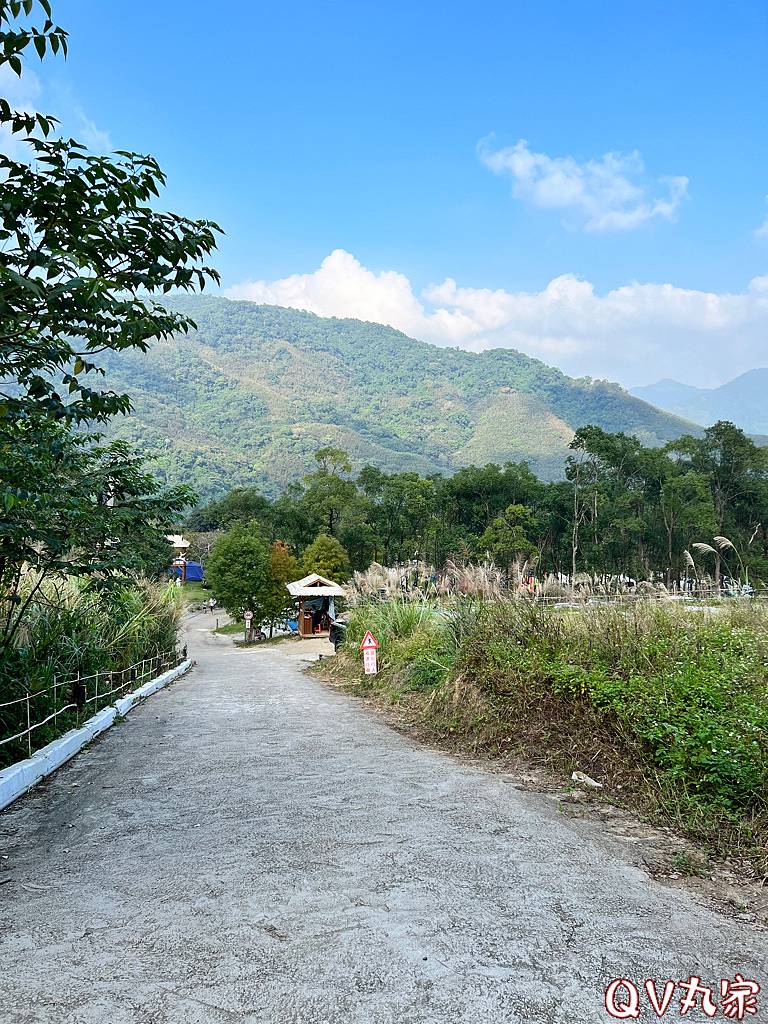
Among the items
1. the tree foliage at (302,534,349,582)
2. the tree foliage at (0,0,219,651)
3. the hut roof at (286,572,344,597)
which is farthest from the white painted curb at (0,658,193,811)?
the tree foliage at (302,534,349,582)

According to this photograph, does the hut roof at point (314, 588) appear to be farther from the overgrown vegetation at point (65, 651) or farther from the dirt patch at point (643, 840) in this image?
the dirt patch at point (643, 840)

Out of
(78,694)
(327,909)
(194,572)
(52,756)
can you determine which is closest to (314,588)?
(78,694)

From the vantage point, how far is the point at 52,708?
7.48 metres

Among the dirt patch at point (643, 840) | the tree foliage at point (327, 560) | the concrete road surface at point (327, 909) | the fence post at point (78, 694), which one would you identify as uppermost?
the tree foliage at point (327, 560)

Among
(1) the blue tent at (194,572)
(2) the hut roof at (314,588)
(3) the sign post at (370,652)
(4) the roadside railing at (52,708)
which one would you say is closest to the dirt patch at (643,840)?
(3) the sign post at (370,652)

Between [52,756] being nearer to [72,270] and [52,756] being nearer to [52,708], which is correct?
[52,708]

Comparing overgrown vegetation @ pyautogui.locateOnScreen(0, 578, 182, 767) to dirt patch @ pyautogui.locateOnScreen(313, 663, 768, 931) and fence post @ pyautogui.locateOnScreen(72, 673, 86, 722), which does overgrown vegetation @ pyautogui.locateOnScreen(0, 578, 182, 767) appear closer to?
fence post @ pyautogui.locateOnScreen(72, 673, 86, 722)

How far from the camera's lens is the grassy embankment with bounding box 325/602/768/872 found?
450cm

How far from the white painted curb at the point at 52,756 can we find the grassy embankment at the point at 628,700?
3.73 metres

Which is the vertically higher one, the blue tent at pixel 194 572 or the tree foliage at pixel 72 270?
the tree foliage at pixel 72 270

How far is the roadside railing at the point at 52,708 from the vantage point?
644 centimetres

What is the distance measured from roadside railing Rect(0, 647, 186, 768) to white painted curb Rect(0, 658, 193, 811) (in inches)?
5.0

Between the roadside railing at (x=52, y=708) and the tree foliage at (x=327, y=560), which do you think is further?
the tree foliage at (x=327, y=560)

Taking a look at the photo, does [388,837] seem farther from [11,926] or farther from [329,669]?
[329,669]
